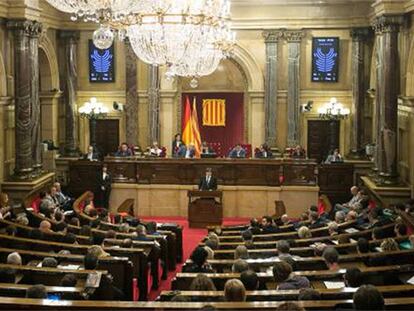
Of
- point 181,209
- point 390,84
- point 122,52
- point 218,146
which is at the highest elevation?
point 122,52

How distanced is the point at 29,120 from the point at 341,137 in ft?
33.3

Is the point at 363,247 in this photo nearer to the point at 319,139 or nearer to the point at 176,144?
the point at 176,144

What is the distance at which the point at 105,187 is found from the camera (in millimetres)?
18797

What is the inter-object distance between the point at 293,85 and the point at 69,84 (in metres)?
7.34

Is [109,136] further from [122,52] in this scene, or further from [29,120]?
[29,120]

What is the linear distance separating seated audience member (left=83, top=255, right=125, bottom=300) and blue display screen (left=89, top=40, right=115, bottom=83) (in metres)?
14.3

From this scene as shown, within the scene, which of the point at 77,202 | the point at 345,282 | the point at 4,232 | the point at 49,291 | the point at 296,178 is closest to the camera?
the point at 49,291

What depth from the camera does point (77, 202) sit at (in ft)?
54.4

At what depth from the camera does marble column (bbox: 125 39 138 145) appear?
22.1 metres

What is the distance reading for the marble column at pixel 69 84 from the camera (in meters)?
22.1

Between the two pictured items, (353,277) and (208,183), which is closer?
(353,277)

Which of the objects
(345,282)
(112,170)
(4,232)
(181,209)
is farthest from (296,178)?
(345,282)

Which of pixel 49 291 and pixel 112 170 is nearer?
pixel 49 291

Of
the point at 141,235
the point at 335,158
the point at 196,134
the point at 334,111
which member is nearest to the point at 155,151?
the point at 196,134
